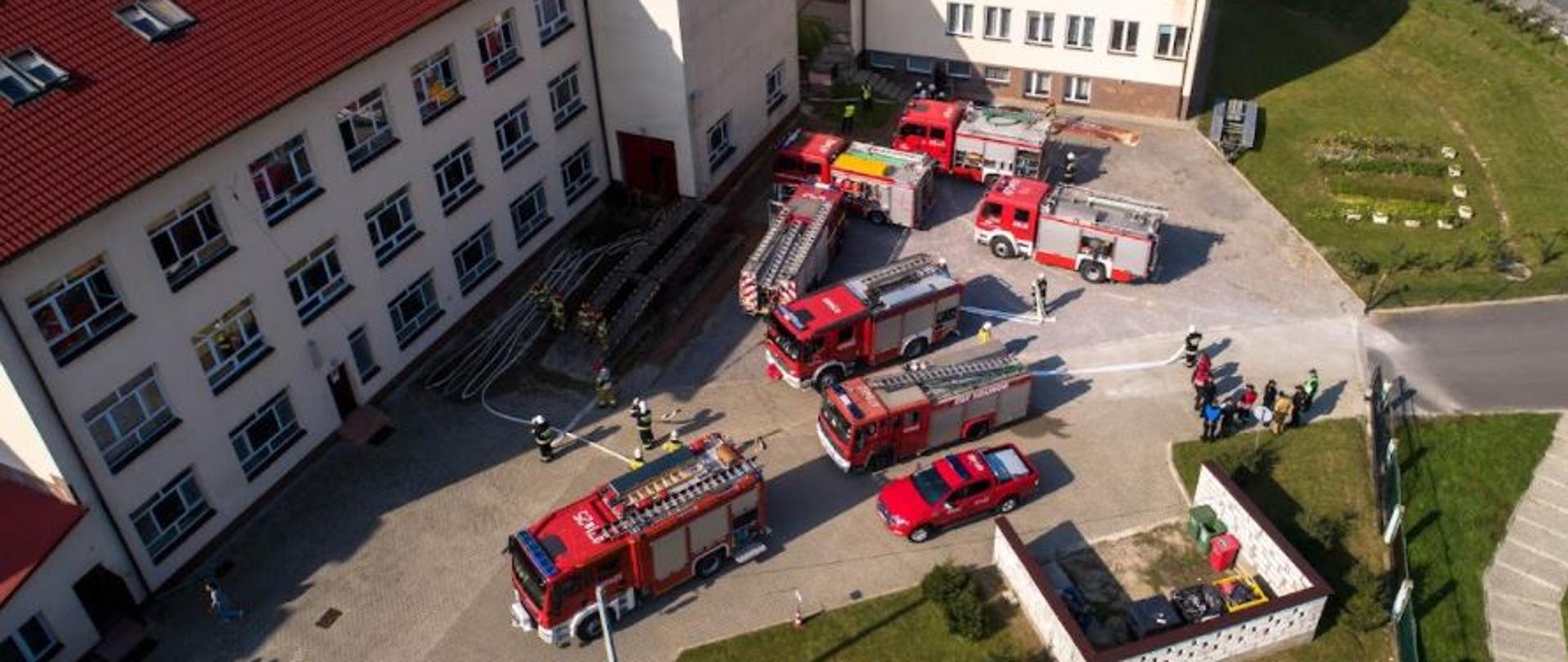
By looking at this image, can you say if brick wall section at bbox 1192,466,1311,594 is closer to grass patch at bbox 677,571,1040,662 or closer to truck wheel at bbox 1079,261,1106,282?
grass patch at bbox 677,571,1040,662

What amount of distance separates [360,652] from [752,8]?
1056 inches

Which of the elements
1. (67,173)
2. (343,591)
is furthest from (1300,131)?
(67,173)

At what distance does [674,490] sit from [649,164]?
1843 centimetres

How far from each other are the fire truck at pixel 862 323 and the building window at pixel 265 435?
13717 mm

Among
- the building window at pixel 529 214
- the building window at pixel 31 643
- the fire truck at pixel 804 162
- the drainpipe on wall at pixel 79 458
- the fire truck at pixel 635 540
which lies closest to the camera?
the drainpipe on wall at pixel 79 458

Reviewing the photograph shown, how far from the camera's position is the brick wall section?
29.6 meters

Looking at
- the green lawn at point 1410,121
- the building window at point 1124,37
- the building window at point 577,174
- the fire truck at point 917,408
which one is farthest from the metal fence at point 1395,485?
the building window at point 577,174

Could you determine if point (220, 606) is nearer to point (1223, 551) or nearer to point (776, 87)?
point (1223, 551)

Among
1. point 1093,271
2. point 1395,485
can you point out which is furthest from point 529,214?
point 1395,485

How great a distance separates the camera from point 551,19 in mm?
40875

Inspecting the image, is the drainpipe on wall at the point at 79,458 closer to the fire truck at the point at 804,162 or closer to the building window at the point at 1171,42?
the fire truck at the point at 804,162

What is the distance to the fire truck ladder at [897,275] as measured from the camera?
123 ft

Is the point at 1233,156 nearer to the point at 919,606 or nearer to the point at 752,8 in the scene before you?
the point at 752,8

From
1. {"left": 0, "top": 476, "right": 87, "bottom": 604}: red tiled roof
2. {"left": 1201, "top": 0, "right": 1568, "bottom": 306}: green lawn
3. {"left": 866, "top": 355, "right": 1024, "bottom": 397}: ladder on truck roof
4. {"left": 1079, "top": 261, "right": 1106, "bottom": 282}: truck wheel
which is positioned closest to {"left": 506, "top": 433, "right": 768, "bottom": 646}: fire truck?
{"left": 866, "top": 355, "right": 1024, "bottom": 397}: ladder on truck roof
